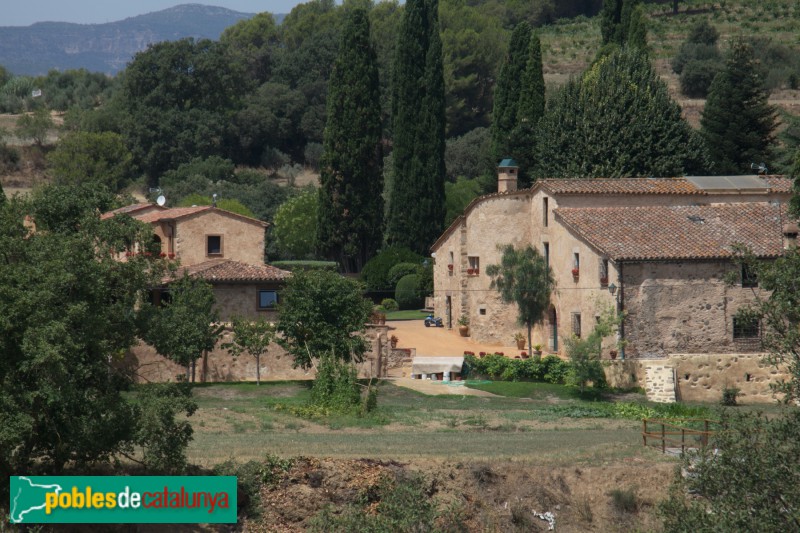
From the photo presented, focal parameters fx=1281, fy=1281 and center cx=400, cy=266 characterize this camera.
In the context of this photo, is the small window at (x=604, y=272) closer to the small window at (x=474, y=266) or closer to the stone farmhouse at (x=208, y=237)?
the small window at (x=474, y=266)

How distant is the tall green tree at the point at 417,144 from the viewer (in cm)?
7512

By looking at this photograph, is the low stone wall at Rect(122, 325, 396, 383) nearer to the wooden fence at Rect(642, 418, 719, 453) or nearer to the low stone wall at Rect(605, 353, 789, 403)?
the low stone wall at Rect(605, 353, 789, 403)

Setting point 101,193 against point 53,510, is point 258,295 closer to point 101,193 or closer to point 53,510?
point 101,193

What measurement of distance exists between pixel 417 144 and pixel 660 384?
3413 cm

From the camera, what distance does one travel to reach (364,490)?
29.8 metres

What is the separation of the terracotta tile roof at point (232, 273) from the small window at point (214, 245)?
4000 millimetres

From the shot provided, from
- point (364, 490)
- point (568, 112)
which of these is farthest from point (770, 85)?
point (364, 490)

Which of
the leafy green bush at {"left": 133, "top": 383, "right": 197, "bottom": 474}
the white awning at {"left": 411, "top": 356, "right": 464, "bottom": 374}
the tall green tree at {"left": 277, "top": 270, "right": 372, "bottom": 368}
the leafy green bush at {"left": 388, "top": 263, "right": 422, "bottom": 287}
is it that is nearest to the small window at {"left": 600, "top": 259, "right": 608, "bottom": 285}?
the white awning at {"left": 411, "top": 356, "right": 464, "bottom": 374}

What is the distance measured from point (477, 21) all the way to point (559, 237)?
8220 cm

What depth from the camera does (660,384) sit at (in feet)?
A: 147

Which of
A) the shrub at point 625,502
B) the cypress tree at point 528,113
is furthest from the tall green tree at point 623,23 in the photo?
the shrub at point 625,502

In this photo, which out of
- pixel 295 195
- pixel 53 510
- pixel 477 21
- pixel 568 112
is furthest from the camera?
pixel 477 21

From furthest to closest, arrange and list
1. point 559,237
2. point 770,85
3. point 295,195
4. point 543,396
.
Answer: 1. point 770,85
2. point 295,195
3. point 559,237
4. point 543,396

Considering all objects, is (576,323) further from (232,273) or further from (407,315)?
(407,315)
